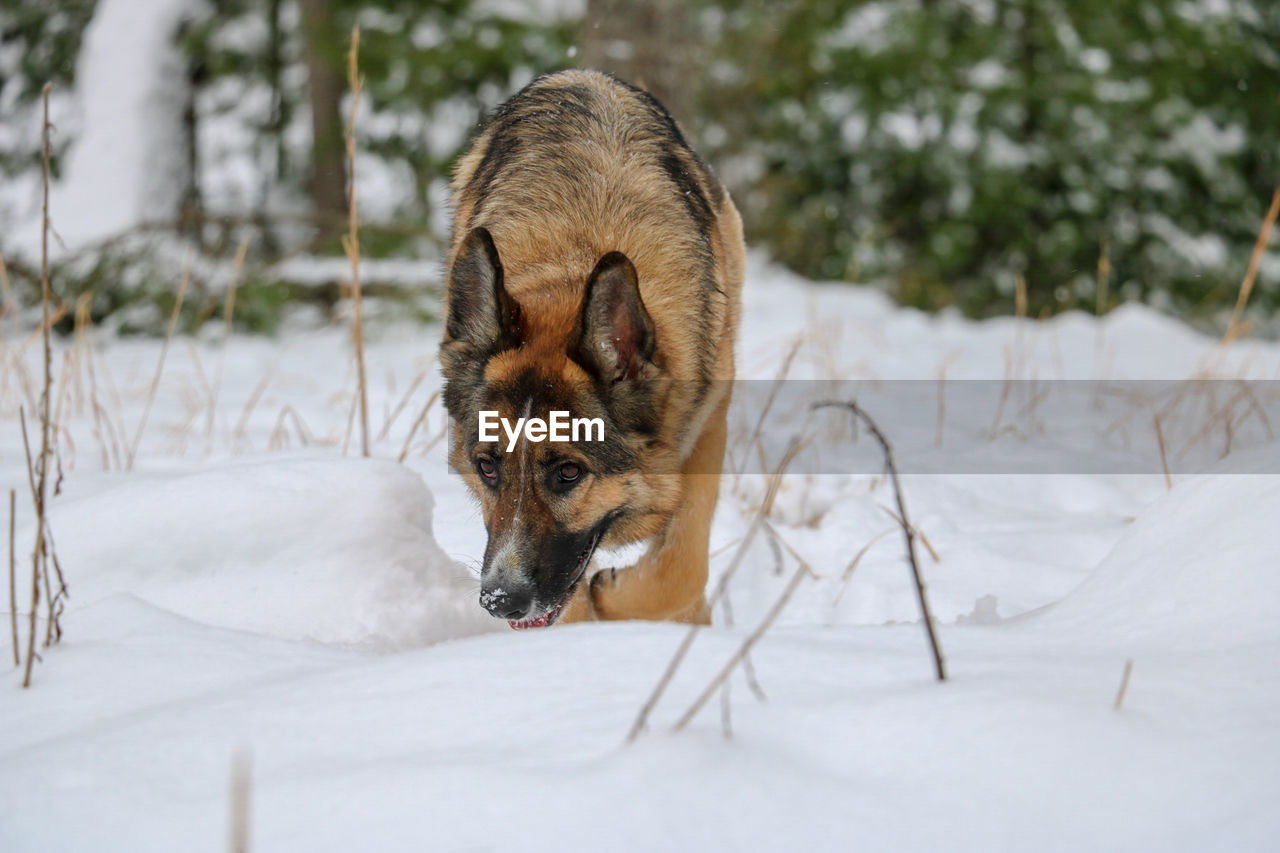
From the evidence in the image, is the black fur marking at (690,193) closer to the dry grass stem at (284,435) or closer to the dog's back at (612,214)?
the dog's back at (612,214)

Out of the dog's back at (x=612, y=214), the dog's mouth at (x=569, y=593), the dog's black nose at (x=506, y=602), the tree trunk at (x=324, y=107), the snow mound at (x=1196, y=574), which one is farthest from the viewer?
the tree trunk at (x=324, y=107)

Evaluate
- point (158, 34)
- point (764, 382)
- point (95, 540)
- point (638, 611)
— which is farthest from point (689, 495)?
point (158, 34)

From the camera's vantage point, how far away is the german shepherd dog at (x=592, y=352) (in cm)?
279

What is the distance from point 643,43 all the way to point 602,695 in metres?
5.87

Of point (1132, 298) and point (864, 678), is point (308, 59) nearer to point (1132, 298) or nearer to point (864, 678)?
point (1132, 298)

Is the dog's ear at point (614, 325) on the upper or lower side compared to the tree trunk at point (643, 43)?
lower

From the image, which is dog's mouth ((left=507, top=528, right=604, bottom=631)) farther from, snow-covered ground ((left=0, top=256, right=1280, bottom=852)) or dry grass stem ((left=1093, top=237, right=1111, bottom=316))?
dry grass stem ((left=1093, top=237, right=1111, bottom=316))

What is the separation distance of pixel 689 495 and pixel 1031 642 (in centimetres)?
151

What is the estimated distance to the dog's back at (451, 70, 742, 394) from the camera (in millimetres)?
3170

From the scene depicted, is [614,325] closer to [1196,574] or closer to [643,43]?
[1196,574]

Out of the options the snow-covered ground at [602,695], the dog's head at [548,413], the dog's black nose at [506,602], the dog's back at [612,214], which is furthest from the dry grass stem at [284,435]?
the dog's black nose at [506,602]

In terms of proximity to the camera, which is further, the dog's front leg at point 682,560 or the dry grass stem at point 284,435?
the dry grass stem at point 284,435

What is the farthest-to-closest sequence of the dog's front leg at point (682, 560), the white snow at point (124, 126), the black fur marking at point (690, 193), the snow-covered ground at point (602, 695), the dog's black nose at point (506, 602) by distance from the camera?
the white snow at point (124, 126) → the black fur marking at point (690, 193) → the dog's front leg at point (682, 560) → the dog's black nose at point (506, 602) → the snow-covered ground at point (602, 695)

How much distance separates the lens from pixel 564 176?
134 inches
